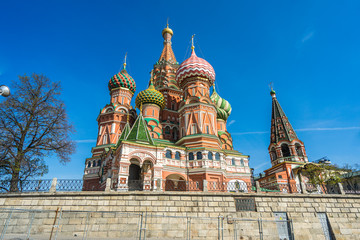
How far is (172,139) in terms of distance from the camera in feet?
90.6

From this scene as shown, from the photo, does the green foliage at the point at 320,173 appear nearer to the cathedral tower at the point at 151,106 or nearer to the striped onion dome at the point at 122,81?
the cathedral tower at the point at 151,106

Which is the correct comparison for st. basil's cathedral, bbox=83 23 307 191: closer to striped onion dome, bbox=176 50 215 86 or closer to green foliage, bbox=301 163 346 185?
striped onion dome, bbox=176 50 215 86

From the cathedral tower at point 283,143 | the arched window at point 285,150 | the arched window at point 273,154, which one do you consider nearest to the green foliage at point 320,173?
the cathedral tower at point 283,143

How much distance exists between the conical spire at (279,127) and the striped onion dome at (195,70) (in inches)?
536

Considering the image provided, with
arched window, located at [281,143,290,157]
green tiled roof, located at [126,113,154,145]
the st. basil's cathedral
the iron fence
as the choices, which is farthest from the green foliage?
green tiled roof, located at [126,113,154,145]

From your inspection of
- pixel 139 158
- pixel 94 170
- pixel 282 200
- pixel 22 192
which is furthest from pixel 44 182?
pixel 94 170

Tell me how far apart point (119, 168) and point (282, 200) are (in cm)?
1132

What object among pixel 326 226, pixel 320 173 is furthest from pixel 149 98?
pixel 320 173

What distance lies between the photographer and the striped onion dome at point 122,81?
29.2 m

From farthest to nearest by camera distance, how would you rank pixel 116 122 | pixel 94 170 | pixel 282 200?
pixel 116 122 < pixel 94 170 < pixel 282 200

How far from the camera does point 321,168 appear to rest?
949 inches

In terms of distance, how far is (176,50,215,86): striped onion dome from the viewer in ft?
87.9

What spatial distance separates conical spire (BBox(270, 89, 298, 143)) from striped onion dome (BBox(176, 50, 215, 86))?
13618 millimetres

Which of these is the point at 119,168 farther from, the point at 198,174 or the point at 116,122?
the point at 116,122
